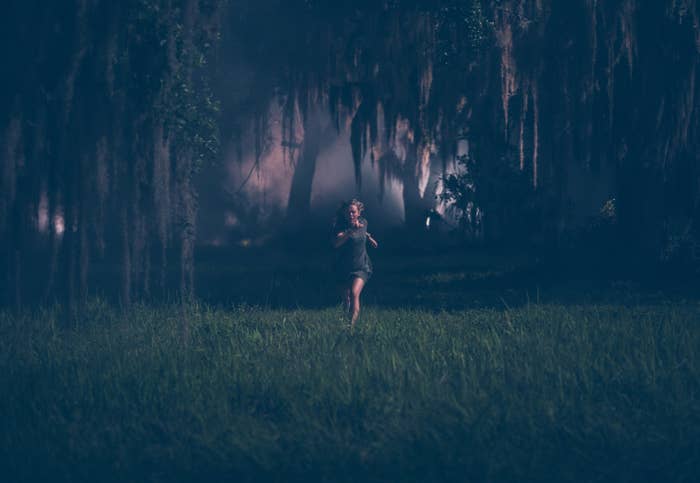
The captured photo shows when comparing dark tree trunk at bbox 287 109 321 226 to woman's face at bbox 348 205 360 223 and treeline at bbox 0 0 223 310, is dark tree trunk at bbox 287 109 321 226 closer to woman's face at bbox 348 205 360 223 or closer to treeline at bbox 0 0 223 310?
woman's face at bbox 348 205 360 223

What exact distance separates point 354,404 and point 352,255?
14.7ft

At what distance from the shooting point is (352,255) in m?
9.61

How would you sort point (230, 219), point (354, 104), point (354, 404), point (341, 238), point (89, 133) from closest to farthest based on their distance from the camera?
point (354, 404) < point (89, 133) < point (341, 238) < point (354, 104) < point (230, 219)

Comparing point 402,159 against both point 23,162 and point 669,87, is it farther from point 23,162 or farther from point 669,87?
point 23,162

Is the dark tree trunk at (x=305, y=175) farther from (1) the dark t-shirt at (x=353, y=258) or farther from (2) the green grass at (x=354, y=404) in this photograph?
(2) the green grass at (x=354, y=404)

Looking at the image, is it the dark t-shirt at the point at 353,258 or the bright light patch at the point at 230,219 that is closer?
the dark t-shirt at the point at 353,258

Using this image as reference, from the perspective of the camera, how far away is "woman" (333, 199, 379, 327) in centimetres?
956

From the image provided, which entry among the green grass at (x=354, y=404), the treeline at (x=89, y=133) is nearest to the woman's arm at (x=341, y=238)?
the green grass at (x=354, y=404)

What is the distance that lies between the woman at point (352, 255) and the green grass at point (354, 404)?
4.57ft

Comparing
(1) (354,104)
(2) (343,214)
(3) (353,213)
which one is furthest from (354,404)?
(1) (354,104)

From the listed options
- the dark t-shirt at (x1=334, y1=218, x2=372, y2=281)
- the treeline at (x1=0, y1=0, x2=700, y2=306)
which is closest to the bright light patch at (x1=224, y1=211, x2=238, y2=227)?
the treeline at (x1=0, y1=0, x2=700, y2=306)

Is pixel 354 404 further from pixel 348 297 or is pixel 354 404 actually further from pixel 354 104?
pixel 354 104

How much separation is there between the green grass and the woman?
1.39m

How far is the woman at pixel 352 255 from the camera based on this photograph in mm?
9562
